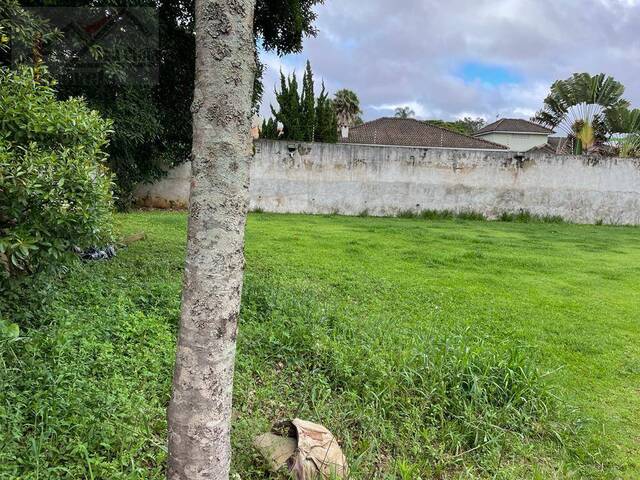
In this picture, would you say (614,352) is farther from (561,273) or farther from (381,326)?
(561,273)

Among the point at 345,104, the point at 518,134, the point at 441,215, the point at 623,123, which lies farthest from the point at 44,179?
the point at 518,134

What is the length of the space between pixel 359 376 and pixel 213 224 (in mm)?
1773

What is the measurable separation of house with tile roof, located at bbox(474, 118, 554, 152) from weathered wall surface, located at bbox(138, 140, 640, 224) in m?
18.9

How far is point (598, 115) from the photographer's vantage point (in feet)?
56.6

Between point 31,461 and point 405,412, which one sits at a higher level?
point 31,461

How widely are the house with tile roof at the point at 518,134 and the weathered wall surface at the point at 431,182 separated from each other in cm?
1889

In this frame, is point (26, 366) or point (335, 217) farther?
point (335, 217)

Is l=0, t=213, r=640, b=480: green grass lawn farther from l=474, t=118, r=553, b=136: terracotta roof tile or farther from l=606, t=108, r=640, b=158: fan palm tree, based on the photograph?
l=474, t=118, r=553, b=136: terracotta roof tile

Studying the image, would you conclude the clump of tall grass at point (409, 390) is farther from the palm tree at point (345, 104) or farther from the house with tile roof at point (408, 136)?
the palm tree at point (345, 104)

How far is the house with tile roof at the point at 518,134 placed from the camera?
3050 centimetres

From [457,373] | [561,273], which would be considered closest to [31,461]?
[457,373]

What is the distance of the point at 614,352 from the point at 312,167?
9.17 metres

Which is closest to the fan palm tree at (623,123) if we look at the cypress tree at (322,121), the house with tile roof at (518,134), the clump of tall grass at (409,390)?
the cypress tree at (322,121)

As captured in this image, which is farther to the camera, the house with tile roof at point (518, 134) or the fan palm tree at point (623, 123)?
the house with tile roof at point (518, 134)
